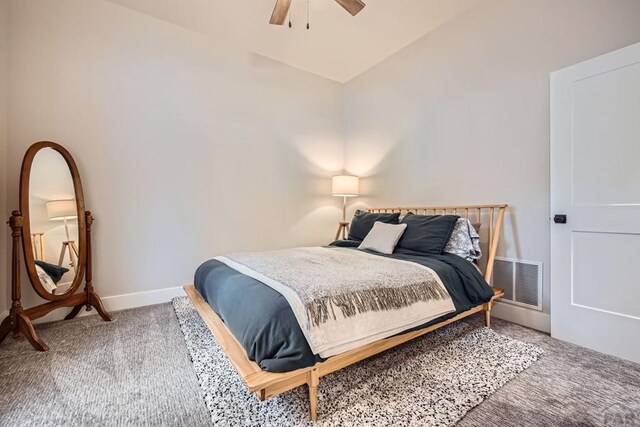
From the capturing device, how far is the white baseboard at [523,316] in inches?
87.0

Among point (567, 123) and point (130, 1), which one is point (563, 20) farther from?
point (130, 1)

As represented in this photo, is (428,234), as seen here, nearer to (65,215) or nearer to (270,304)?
(270,304)

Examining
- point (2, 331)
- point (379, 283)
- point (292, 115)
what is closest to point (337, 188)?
point (292, 115)

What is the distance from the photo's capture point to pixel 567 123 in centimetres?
200

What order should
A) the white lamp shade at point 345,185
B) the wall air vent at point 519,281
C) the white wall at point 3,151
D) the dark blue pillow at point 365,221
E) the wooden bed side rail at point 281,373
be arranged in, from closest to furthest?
the wooden bed side rail at point 281,373, the white wall at point 3,151, the wall air vent at point 519,281, the dark blue pillow at point 365,221, the white lamp shade at point 345,185

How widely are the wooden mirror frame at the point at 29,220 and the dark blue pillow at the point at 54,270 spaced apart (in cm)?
9

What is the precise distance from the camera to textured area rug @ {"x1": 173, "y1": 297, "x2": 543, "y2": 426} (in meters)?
1.27

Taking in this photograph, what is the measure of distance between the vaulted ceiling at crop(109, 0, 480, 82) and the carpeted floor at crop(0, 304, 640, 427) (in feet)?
9.76

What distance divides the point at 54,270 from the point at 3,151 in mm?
1023

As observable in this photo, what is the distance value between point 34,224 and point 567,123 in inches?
160

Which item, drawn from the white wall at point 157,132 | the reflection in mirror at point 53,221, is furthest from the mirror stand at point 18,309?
A: the white wall at point 157,132

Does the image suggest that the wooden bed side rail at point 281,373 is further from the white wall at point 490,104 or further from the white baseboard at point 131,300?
the white wall at point 490,104

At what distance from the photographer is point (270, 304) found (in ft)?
4.31

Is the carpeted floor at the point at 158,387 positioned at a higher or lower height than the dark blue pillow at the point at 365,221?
lower
